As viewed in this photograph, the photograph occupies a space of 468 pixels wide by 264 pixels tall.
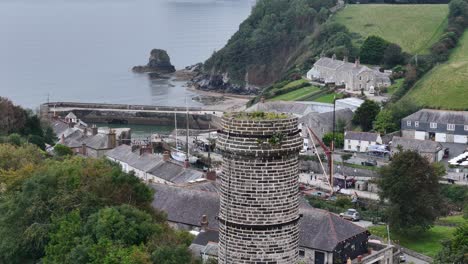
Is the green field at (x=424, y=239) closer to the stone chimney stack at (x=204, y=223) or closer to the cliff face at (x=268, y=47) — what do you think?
the stone chimney stack at (x=204, y=223)

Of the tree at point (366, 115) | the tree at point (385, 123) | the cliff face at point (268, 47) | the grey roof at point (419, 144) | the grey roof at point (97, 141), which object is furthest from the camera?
the cliff face at point (268, 47)

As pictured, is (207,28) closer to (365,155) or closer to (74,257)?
(365,155)

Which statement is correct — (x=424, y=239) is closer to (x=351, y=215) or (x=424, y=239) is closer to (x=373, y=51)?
(x=351, y=215)

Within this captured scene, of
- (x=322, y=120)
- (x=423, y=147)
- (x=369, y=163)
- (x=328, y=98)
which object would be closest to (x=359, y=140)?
(x=369, y=163)

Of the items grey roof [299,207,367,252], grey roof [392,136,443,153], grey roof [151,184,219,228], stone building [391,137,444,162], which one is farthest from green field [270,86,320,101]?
grey roof [299,207,367,252]

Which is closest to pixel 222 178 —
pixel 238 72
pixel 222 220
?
pixel 222 220

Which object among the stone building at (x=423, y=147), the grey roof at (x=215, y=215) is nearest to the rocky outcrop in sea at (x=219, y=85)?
the stone building at (x=423, y=147)
